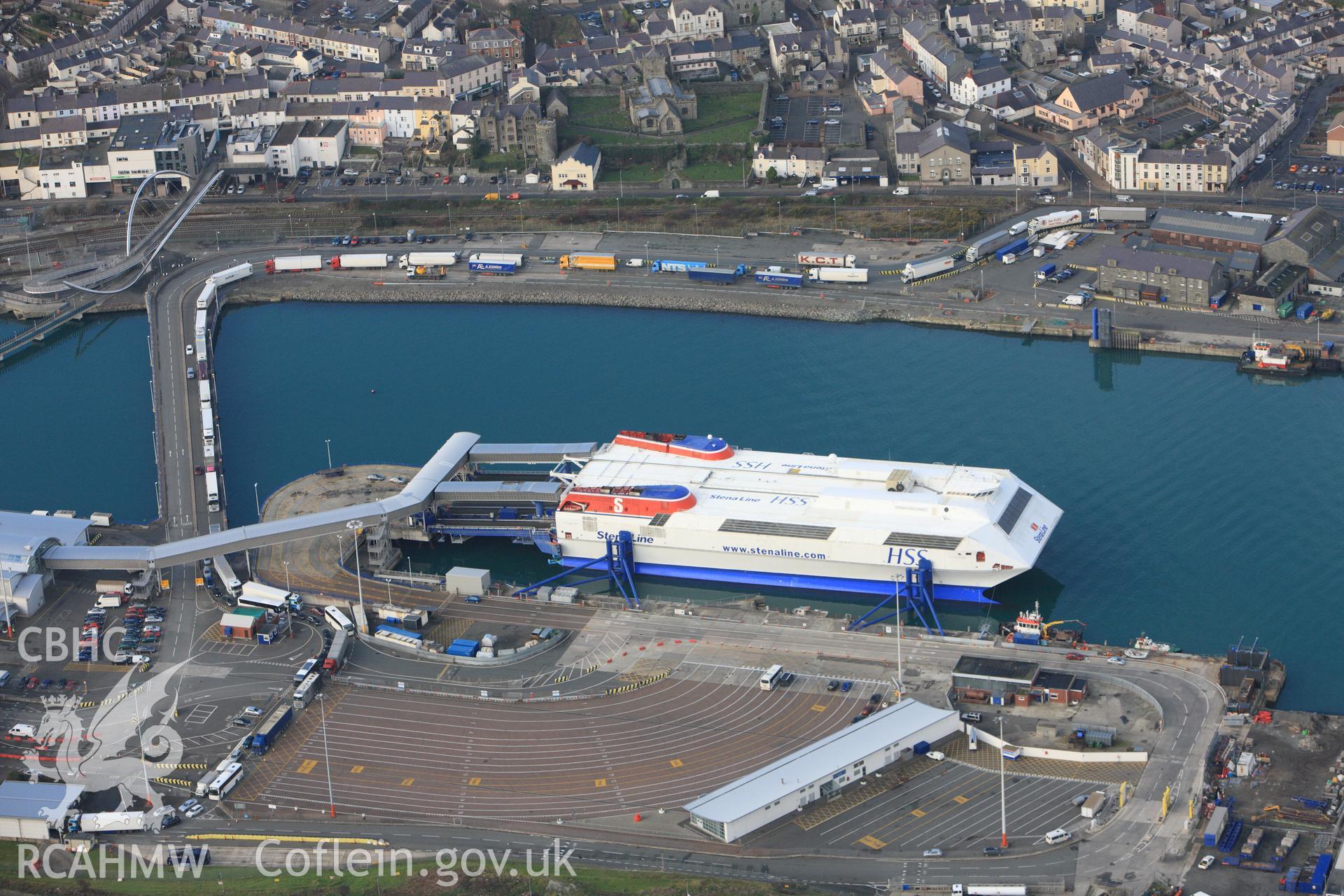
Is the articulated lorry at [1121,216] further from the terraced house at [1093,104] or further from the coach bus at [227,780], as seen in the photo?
the coach bus at [227,780]

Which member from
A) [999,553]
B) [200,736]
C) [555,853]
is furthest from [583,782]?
[999,553]

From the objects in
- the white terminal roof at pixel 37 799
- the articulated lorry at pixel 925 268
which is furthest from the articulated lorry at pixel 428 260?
the white terminal roof at pixel 37 799

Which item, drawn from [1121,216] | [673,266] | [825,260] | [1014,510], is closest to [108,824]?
[1014,510]

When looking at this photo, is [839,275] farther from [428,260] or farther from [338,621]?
[338,621]

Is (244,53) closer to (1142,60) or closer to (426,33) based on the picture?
(426,33)

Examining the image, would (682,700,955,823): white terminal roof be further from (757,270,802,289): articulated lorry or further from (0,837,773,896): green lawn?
(757,270,802,289): articulated lorry
